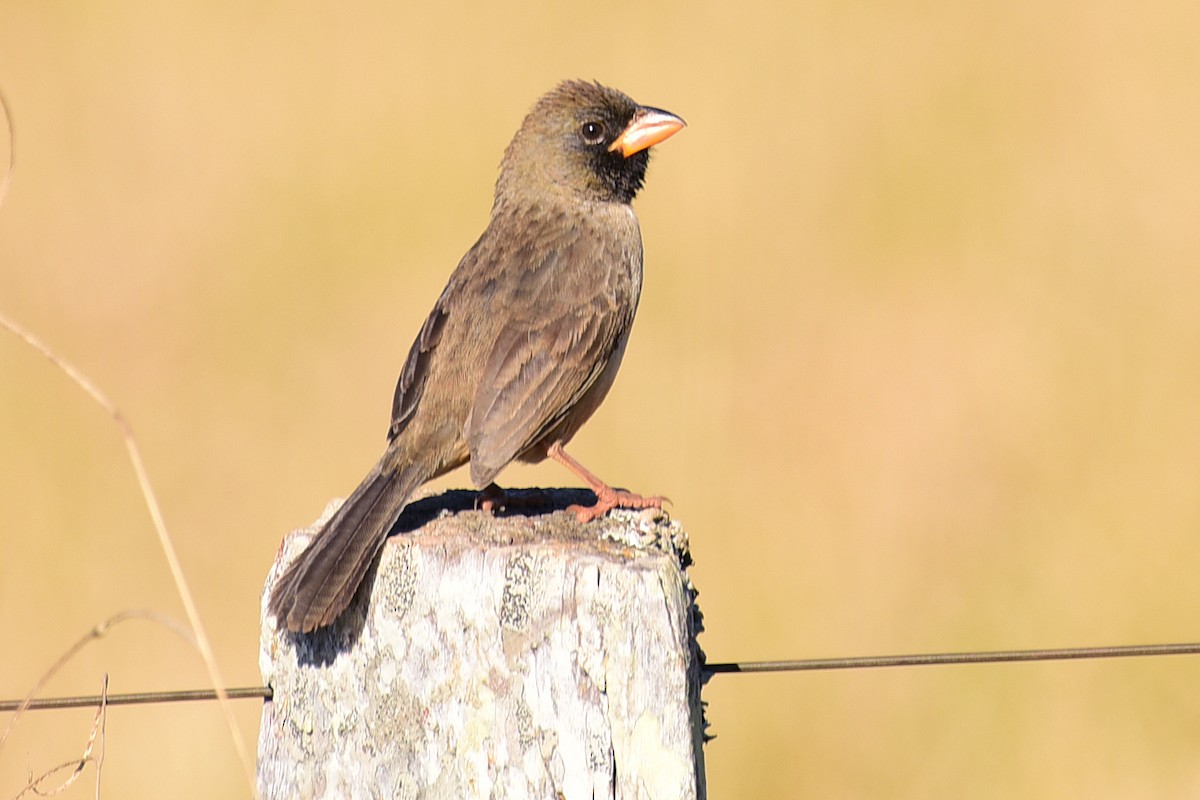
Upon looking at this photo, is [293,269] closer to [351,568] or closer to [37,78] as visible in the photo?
[37,78]

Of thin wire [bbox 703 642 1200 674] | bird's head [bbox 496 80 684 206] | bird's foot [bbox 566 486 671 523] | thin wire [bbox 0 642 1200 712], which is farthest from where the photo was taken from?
bird's head [bbox 496 80 684 206]

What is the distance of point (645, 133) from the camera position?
6430mm

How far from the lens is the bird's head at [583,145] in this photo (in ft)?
20.9

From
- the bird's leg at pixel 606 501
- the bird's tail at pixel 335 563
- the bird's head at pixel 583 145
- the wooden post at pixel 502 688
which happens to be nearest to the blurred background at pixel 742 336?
the bird's head at pixel 583 145

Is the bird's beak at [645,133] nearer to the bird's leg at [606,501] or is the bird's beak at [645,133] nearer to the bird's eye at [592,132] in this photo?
the bird's eye at [592,132]

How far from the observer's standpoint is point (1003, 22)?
1116 cm

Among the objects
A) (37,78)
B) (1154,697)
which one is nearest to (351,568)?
(1154,697)

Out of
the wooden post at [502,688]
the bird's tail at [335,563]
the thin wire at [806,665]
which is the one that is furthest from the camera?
the thin wire at [806,665]

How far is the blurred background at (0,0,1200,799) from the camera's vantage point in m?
7.45

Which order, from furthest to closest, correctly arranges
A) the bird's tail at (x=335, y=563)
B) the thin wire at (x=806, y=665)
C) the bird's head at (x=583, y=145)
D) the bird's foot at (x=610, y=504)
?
the bird's head at (x=583, y=145) → the bird's foot at (x=610, y=504) → the thin wire at (x=806, y=665) → the bird's tail at (x=335, y=563)

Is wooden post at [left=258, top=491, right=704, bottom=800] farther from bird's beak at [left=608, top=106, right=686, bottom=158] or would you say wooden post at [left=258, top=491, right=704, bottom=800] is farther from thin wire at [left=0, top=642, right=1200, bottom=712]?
bird's beak at [left=608, top=106, right=686, bottom=158]

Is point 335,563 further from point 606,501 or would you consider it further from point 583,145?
point 583,145

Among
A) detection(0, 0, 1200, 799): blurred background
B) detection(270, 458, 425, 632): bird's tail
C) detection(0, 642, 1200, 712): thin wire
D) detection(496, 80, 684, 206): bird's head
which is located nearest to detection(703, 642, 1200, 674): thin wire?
detection(0, 642, 1200, 712): thin wire

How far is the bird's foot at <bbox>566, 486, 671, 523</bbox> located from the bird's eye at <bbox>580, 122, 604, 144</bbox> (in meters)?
1.93
